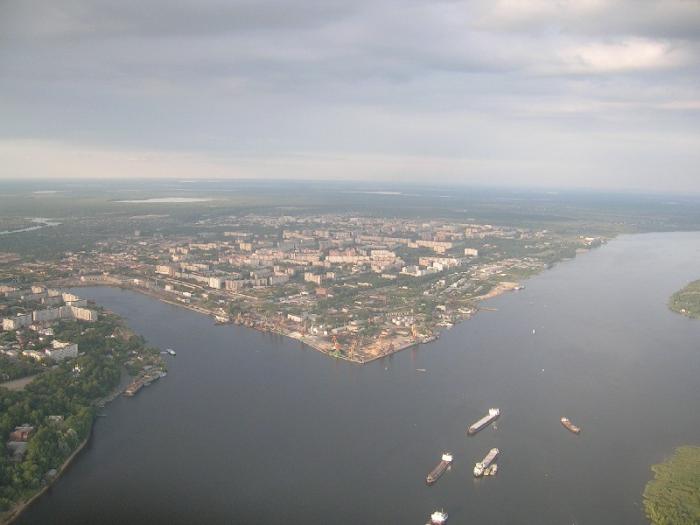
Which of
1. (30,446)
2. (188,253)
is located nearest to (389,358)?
(30,446)

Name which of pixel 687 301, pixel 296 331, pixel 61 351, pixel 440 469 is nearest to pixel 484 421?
pixel 440 469

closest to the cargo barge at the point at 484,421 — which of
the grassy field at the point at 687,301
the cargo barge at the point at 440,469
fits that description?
the cargo barge at the point at 440,469

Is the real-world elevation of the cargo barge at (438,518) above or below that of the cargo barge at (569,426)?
below

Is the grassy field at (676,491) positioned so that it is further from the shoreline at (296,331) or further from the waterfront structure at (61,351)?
the waterfront structure at (61,351)

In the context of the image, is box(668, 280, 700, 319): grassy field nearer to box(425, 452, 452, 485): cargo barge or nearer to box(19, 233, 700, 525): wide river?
box(19, 233, 700, 525): wide river

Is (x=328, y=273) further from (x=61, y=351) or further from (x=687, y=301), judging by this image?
(x=687, y=301)

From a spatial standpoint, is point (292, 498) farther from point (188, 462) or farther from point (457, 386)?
point (457, 386)

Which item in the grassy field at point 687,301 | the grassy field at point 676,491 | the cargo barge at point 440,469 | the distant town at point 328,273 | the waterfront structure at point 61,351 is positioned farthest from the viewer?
the grassy field at point 687,301

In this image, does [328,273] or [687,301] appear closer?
[687,301]
